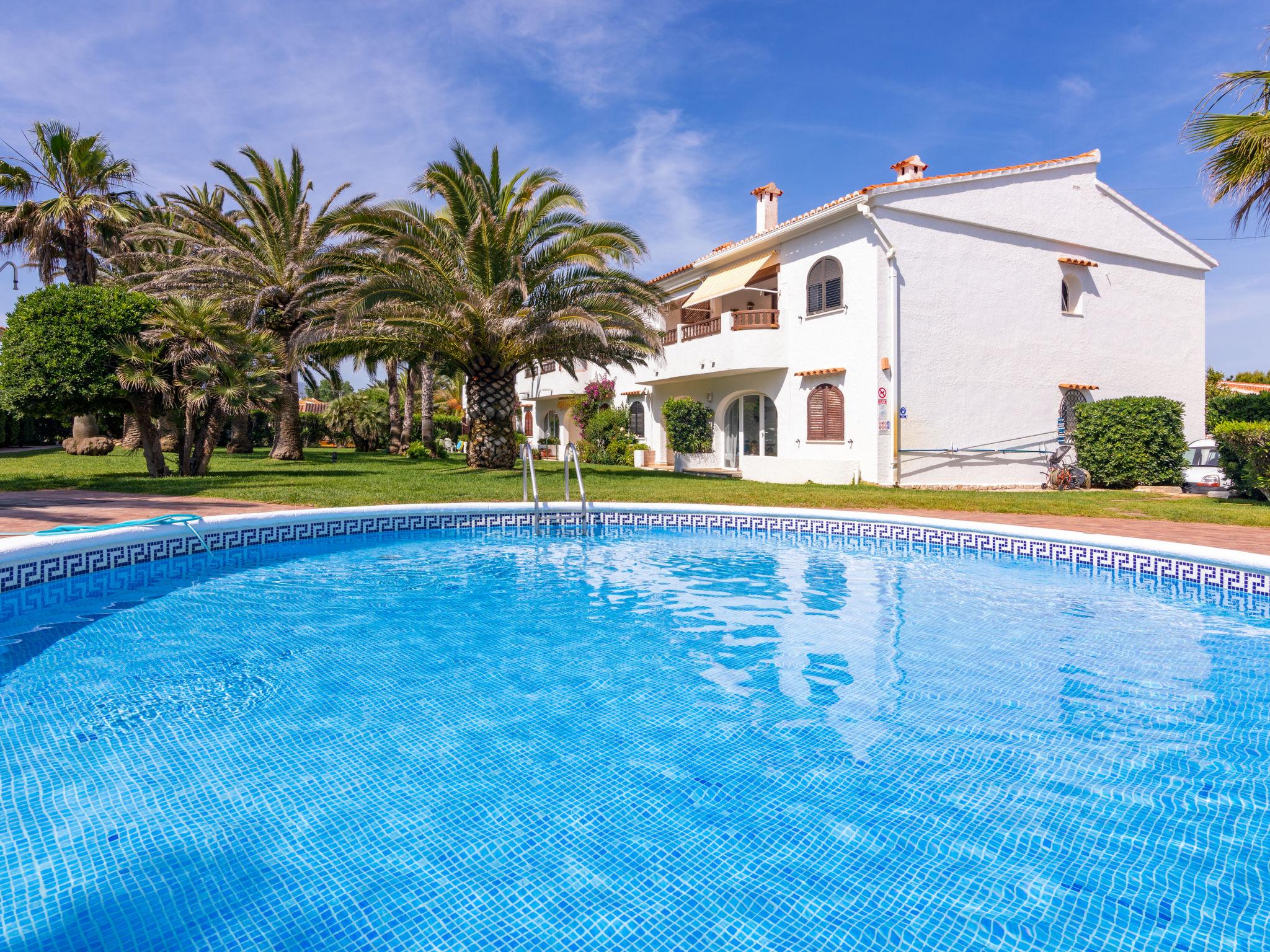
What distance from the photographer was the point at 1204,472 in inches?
667

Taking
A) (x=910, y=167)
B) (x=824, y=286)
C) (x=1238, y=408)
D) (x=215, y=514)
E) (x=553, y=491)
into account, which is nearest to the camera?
(x=215, y=514)

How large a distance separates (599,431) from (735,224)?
9.95m

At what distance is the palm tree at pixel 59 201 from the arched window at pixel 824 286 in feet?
79.5

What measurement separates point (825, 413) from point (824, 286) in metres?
3.67

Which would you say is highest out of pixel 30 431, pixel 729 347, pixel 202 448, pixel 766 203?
pixel 766 203

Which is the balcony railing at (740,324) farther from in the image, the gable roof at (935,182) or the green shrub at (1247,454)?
the green shrub at (1247,454)

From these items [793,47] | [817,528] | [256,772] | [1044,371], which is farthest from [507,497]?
[1044,371]

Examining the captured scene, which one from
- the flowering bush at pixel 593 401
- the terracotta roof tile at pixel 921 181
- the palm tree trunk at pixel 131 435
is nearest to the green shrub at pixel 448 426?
the flowering bush at pixel 593 401

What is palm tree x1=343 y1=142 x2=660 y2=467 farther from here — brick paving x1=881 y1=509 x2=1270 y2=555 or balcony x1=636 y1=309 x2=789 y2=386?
brick paving x1=881 y1=509 x2=1270 y2=555

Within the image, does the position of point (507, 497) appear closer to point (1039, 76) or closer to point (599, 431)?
point (599, 431)

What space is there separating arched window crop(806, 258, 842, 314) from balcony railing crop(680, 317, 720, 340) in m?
3.01

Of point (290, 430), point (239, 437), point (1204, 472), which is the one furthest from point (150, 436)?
point (1204, 472)

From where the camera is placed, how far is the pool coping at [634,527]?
7371 millimetres

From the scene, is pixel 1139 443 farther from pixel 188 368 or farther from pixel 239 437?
pixel 239 437
